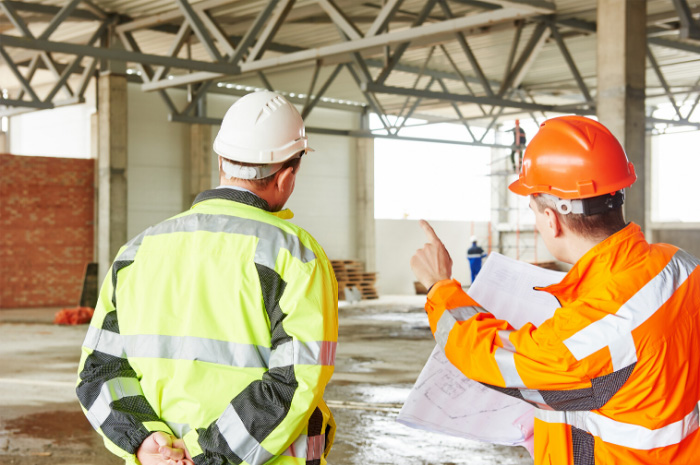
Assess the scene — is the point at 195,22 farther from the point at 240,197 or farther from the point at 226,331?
the point at 226,331

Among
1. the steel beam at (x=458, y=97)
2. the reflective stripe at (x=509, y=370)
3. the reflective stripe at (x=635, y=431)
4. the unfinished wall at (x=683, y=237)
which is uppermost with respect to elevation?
the steel beam at (x=458, y=97)

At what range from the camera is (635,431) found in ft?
6.16

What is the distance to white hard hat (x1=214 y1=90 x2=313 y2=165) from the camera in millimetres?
→ 2217

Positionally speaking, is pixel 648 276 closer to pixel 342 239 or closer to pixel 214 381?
pixel 214 381

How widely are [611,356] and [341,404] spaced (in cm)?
643

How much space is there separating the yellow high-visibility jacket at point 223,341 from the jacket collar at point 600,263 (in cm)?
61

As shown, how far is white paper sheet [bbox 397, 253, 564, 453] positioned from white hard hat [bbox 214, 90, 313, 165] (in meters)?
0.72

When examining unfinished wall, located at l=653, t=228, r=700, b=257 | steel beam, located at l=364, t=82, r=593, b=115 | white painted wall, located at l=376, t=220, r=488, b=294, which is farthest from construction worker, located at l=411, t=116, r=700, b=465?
unfinished wall, located at l=653, t=228, r=700, b=257

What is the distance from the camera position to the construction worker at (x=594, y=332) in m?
1.84

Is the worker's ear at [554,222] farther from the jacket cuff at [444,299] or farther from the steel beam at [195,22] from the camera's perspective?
the steel beam at [195,22]

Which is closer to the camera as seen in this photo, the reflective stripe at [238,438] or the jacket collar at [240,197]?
the reflective stripe at [238,438]

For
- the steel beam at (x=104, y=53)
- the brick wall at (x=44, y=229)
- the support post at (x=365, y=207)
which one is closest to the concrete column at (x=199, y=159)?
the brick wall at (x=44, y=229)

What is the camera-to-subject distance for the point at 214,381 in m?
2.04

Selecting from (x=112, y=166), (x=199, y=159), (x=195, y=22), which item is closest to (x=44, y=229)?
(x=112, y=166)
